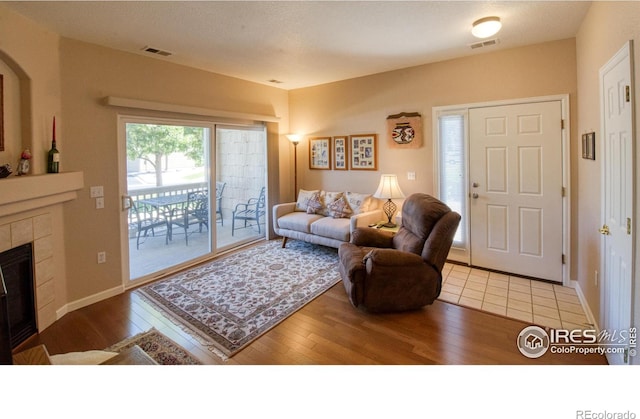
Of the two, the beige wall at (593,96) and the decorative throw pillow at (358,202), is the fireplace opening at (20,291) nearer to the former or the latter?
the decorative throw pillow at (358,202)

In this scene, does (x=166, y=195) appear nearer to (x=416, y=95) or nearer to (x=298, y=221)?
(x=298, y=221)

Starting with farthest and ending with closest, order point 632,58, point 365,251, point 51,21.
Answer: point 365,251 → point 51,21 → point 632,58

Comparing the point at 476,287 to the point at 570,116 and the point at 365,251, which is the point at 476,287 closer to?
the point at 365,251

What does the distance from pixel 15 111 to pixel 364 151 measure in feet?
12.8

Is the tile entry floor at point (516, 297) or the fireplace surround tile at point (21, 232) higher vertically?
the fireplace surround tile at point (21, 232)

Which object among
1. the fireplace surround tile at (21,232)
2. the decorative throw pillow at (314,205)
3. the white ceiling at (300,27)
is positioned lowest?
the fireplace surround tile at (21,232)

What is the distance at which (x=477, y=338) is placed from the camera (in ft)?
7.96

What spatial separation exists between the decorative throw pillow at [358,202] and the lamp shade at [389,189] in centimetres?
36

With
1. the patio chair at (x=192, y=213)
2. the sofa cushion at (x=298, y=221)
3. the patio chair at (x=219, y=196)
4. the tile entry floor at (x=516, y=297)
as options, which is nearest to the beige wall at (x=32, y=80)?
the patio chair at (x=192, y=213)

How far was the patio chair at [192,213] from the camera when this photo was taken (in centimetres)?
425

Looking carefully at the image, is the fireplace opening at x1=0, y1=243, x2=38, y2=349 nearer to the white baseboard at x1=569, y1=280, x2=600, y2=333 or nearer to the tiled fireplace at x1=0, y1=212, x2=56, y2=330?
the tiled fireplace at x1=0, y1=212, x2=56, y2=330

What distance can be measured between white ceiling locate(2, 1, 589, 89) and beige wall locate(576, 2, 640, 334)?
1.00ft
